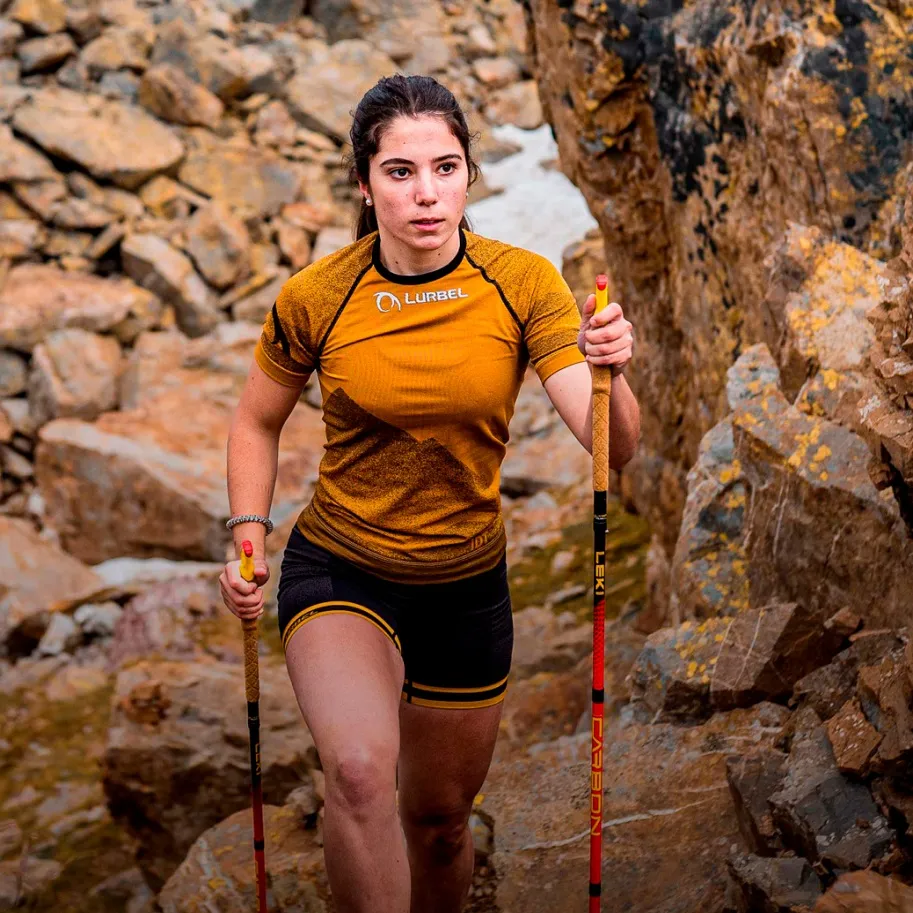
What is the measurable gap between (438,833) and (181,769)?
217 inches

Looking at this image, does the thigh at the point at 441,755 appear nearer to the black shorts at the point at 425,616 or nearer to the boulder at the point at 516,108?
the black shorts at the point at 425,616

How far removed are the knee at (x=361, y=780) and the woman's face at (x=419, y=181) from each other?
197 centimetres

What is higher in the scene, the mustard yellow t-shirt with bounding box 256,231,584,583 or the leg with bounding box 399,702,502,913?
the mustard yellow t-shirt with bounding box 256,231,584,583

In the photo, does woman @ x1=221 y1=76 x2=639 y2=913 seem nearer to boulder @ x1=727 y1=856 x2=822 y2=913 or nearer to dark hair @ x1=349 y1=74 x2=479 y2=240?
dark hair @ x1=349 y1=74 x2=479 y2=240

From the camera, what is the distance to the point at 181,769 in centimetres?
1000

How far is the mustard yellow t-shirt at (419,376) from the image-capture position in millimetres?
4648

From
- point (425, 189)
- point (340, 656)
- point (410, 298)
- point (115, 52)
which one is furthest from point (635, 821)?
point (115, 52)

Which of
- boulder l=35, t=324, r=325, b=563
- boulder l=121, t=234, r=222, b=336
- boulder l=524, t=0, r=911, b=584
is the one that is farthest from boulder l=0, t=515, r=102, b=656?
boulder l=524, t=0, r=911, b=584

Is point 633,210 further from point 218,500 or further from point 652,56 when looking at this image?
point 218,500

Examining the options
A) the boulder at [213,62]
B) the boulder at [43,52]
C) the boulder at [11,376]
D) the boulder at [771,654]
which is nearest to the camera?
the boulder at [771,654]

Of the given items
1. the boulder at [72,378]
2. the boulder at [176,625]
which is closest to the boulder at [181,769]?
Result: the boulder at [176,625]

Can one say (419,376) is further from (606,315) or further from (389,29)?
(389,29)

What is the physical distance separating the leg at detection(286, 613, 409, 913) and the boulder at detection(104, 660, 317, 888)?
19.4 ft

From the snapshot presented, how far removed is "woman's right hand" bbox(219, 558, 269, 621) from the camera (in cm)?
475
